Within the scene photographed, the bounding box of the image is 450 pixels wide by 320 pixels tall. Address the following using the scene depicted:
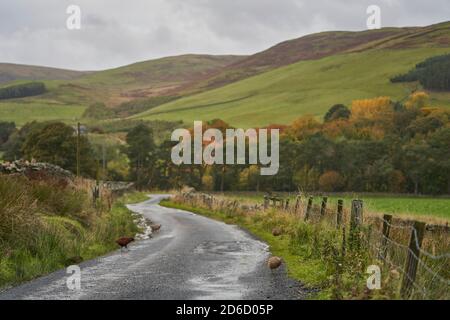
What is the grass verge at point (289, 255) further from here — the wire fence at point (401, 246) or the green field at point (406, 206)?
the green field at point (406, 206)

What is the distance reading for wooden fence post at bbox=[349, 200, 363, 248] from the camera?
16.0m

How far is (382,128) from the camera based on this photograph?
13238cm

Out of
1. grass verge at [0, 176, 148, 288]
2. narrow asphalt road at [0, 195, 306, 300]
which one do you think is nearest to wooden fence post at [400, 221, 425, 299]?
narrow asphalt road at [0, 195, 306, 300]

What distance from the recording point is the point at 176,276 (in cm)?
1664

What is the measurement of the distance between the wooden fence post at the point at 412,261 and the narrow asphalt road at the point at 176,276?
313 centimetres

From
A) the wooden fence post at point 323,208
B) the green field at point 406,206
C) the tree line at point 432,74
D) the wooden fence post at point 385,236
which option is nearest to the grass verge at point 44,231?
the wooden fence post at point 323,208

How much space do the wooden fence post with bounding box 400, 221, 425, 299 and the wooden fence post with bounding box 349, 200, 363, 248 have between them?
491 cm

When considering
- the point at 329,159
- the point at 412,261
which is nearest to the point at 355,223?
the point at 412,261

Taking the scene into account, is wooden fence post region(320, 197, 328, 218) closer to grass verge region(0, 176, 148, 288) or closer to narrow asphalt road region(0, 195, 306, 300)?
narrow asphalt road region(0, 195, 306, 300)

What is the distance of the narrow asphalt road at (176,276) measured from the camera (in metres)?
13.8
